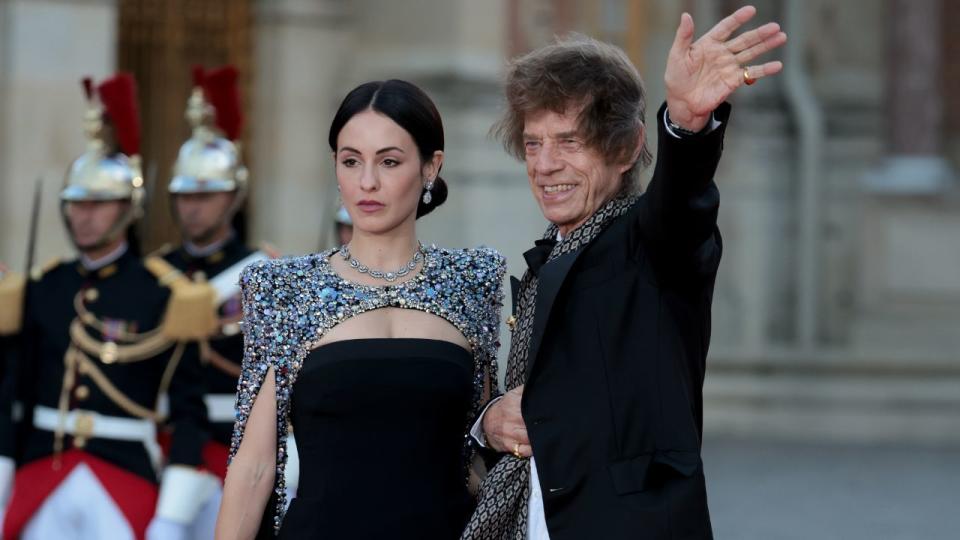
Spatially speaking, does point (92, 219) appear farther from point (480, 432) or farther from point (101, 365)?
point (480, 432)

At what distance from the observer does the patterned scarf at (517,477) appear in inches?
142

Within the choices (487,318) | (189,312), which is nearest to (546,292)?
(487,318)

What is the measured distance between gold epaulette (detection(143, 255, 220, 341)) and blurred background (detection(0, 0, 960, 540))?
3.42 meters

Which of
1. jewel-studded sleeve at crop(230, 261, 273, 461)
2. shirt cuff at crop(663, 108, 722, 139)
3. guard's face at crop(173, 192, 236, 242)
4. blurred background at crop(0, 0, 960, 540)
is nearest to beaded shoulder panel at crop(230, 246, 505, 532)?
jewel-studded sleeve at crop(230, 261, 273, 461)

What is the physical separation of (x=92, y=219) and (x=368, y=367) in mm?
2856

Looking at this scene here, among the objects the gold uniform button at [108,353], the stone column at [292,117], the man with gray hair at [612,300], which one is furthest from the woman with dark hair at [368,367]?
the stone column at [292,117]

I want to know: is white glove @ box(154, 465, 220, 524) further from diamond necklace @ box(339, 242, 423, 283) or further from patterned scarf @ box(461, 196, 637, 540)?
patterned scarf @ box(461, 196, 637, 540)

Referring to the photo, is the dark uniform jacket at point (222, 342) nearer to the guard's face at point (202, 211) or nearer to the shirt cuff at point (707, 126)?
the guard's face at point (202, 211)

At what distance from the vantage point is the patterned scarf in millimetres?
3607

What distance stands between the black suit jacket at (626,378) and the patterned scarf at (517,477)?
56mm

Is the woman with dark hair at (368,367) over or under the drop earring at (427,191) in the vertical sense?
under

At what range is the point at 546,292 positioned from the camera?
3.51 meters

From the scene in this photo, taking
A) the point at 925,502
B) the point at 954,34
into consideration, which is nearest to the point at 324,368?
the point at 925,502

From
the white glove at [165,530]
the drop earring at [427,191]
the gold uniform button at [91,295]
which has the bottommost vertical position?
the white glove at [165,530]
